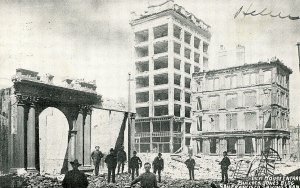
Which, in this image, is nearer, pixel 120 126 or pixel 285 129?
pixel 120 126

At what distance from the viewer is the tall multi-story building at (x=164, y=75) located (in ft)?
150

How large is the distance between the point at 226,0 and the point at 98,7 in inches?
215

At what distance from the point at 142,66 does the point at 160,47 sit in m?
4.11

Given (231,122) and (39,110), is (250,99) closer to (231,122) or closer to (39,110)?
(231,122)

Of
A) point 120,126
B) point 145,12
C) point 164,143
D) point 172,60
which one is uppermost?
point 145,12

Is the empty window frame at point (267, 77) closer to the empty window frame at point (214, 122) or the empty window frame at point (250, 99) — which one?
the empty window frame at point (250, 99)

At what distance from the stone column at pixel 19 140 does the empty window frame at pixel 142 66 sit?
104 feet

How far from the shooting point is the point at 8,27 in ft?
52.2

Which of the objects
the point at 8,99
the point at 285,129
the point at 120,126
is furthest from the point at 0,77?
the point at 285,129

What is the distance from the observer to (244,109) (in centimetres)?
4038

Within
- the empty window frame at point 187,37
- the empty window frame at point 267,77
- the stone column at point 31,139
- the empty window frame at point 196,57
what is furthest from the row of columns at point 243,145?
the stone column at point 31,139

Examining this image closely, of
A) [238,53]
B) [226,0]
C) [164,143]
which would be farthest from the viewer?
[164,143]

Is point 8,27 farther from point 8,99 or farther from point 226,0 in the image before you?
point 226,0

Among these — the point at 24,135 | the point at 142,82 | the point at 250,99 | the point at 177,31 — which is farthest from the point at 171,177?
the point at 177,31
